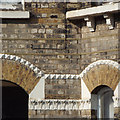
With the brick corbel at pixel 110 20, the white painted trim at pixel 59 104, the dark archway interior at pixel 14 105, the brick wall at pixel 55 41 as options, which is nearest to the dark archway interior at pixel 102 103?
the white painted trim at pixel 59 104

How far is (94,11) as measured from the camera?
1947 cm

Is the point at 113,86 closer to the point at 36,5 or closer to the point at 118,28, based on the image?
the point at 118,28

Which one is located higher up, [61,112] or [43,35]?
[43,35]

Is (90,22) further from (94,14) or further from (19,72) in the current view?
(19,72)

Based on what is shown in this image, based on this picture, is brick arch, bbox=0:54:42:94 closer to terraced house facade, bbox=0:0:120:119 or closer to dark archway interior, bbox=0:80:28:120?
terraced house facade, bbox=0:0:120:119

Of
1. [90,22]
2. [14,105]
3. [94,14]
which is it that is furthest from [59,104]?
[14,105]

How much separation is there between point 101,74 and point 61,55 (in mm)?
1506

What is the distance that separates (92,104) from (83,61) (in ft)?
4.55

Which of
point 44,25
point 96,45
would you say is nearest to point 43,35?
point 44,25

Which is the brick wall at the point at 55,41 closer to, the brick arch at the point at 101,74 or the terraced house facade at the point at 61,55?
the terraced house facade at the point at 61,55

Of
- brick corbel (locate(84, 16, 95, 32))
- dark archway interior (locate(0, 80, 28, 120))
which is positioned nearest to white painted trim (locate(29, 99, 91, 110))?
brick corbel (locate(84, 16, 95, 32))

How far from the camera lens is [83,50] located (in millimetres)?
20156

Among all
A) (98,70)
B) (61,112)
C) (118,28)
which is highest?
(118,28)

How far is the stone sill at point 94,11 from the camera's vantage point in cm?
1909
